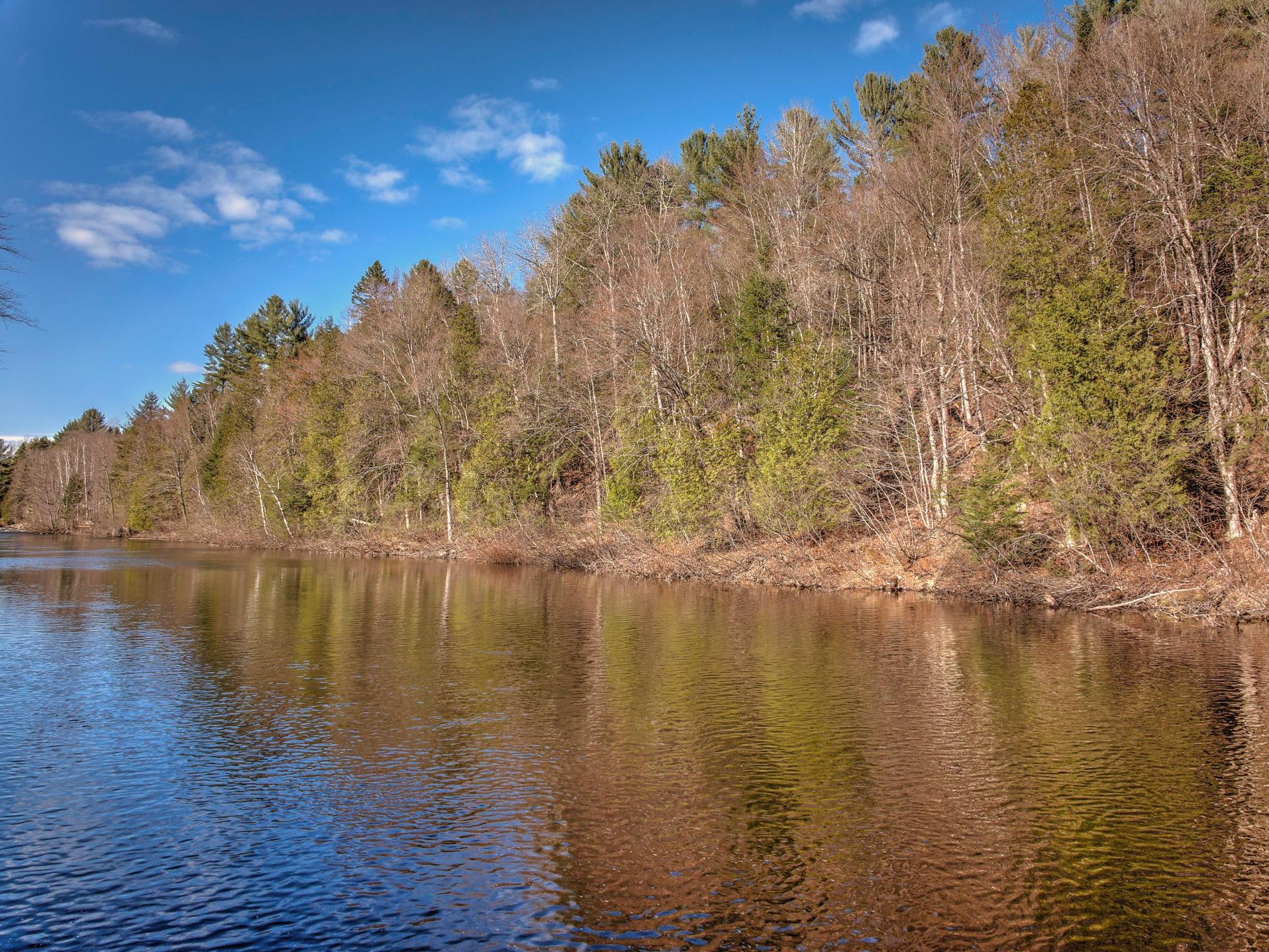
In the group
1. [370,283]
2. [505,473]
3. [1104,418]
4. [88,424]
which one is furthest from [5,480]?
[1104,418]

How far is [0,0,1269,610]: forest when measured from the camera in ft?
71.2

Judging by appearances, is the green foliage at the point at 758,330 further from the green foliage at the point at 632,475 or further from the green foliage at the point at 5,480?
the green foliage at the point at 5,480

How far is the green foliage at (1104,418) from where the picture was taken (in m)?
20.8

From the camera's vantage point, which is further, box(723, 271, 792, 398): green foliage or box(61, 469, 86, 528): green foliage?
box(61, 469, 86, 528): green foliage

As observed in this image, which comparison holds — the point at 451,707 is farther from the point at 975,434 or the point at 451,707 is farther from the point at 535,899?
the point at 975,434

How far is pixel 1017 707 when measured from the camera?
1192 cm

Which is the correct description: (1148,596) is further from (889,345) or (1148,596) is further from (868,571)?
(889,345)

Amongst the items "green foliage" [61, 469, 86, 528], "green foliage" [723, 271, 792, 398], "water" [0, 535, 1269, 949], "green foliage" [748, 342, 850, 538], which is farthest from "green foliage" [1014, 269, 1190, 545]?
"green foliage" [61, 469, 86, 528]

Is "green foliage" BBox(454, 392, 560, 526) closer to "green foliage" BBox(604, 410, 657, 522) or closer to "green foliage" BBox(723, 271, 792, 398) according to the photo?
"green foliage" BBox(604, 410, 657, 522)

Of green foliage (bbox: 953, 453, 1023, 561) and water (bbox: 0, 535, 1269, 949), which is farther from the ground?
green foliage (bbox: 953, 453, 1023, 561)

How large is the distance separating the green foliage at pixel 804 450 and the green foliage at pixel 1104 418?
24.8 feet

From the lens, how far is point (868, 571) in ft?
90.9

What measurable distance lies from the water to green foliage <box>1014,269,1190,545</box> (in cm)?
427

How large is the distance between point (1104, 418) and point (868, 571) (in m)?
8.91
